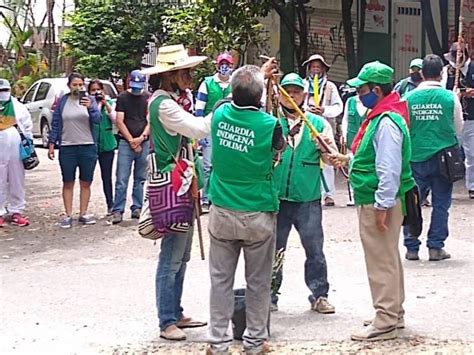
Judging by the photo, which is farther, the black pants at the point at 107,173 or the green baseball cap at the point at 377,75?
the black pants at the point at 107,173

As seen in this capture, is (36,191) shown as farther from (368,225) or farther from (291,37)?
(368,225)

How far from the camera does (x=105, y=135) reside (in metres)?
12.0

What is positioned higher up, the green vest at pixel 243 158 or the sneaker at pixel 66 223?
the green vest at pixel 243 158

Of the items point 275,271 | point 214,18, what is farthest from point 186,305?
point 214,18

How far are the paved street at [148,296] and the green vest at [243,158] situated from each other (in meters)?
1.15

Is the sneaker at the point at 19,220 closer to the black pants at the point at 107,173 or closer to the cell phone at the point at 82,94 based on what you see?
the black pants at the point at 107,173

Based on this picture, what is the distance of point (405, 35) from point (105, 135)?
766cm

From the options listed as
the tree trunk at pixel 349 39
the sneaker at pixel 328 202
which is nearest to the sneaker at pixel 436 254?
the sneaker at pixel 328 202

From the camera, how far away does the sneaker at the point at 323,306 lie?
24.4 feet

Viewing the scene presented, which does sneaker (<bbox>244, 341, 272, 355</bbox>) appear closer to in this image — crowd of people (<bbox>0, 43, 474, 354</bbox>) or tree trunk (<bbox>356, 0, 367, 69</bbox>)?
crowd of people (<bbox>0, 43, 474, 354</bbox>)

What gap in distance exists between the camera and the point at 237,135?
20.1 feet

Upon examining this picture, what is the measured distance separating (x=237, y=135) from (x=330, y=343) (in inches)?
66.6

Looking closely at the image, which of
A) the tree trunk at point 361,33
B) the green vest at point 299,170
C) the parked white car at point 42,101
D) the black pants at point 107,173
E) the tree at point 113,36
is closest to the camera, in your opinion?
the green vest at point 299,170

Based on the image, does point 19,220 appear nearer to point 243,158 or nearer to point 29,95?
point 243,158
